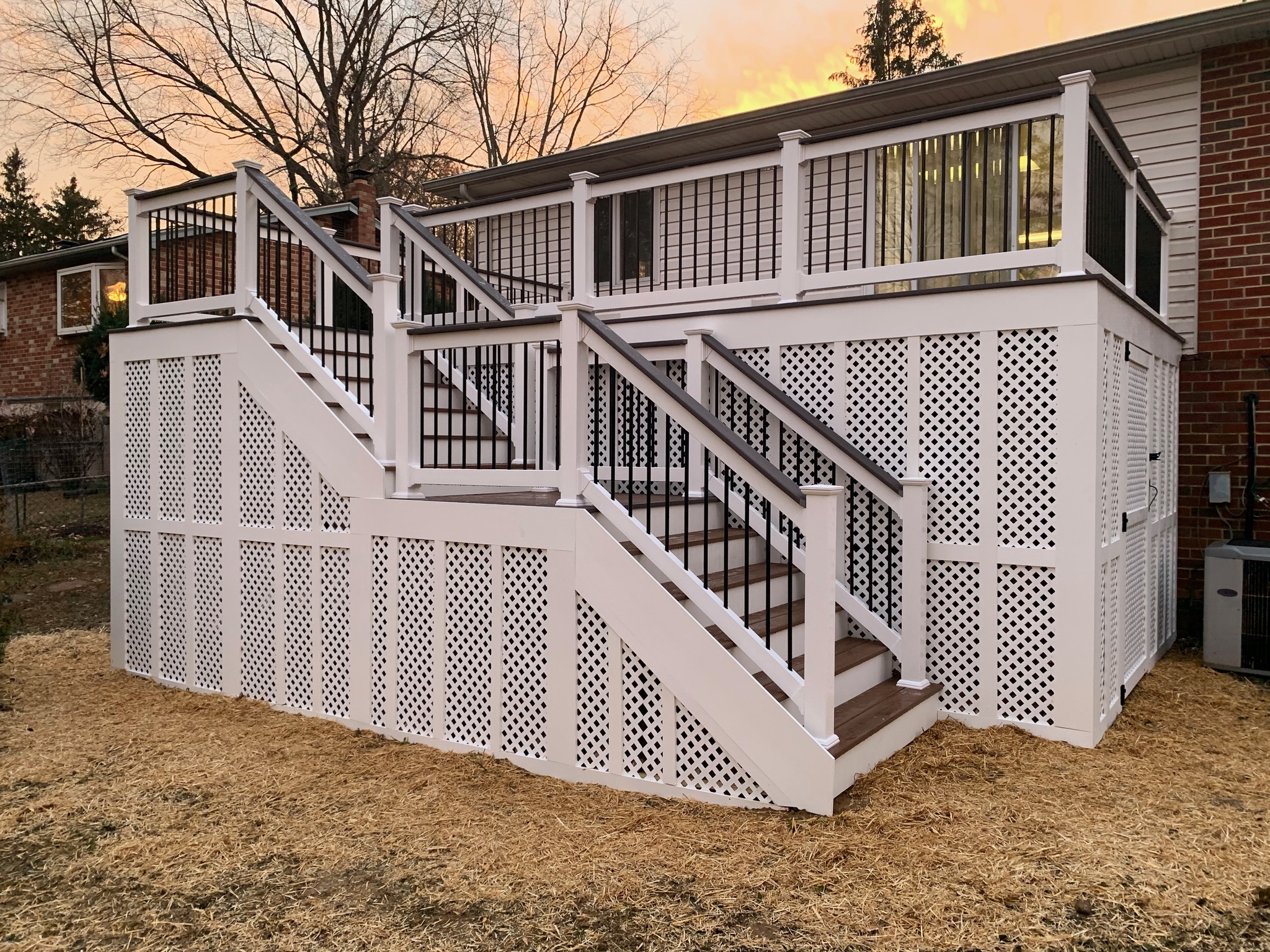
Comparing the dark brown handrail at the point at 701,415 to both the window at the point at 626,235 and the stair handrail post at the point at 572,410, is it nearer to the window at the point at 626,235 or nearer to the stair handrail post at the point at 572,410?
the stair handrail post at the point at 572,410

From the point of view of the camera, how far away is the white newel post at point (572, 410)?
475cm

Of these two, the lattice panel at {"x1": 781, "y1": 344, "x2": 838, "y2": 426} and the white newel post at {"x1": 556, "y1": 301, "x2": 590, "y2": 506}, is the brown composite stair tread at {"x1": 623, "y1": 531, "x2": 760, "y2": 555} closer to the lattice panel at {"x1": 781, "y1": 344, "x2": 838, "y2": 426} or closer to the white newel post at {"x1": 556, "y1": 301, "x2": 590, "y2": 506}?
the white newel post at {"x1": 556, "y1": 301, "x2": 590, "y2": 506}

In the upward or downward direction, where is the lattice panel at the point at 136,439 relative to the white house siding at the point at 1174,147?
downward

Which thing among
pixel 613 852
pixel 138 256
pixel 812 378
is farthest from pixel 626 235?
pixel 613 852

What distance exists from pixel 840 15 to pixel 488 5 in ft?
35.6

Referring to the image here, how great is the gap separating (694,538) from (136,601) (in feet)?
15.4

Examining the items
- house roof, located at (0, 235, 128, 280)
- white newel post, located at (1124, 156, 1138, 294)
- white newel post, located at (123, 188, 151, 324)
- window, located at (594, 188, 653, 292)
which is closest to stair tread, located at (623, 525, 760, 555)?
white newel post, located at (1124, 156, 1138, 294)

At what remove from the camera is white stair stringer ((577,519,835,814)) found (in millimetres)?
4055

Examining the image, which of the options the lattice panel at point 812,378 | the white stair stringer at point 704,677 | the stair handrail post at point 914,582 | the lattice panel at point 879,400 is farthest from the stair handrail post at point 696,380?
the white stair stringer at point 704,677

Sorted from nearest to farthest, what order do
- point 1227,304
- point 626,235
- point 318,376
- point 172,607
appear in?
point 318,376
point 172,607
point 1227,304
point 626,235

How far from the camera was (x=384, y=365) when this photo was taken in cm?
569

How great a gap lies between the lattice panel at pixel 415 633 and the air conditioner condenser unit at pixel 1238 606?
18.3 feet

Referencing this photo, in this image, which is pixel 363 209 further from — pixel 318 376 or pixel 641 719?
pixel 641 719

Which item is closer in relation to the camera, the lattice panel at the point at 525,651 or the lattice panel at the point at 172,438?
the lattice panel at the point at 525,651
